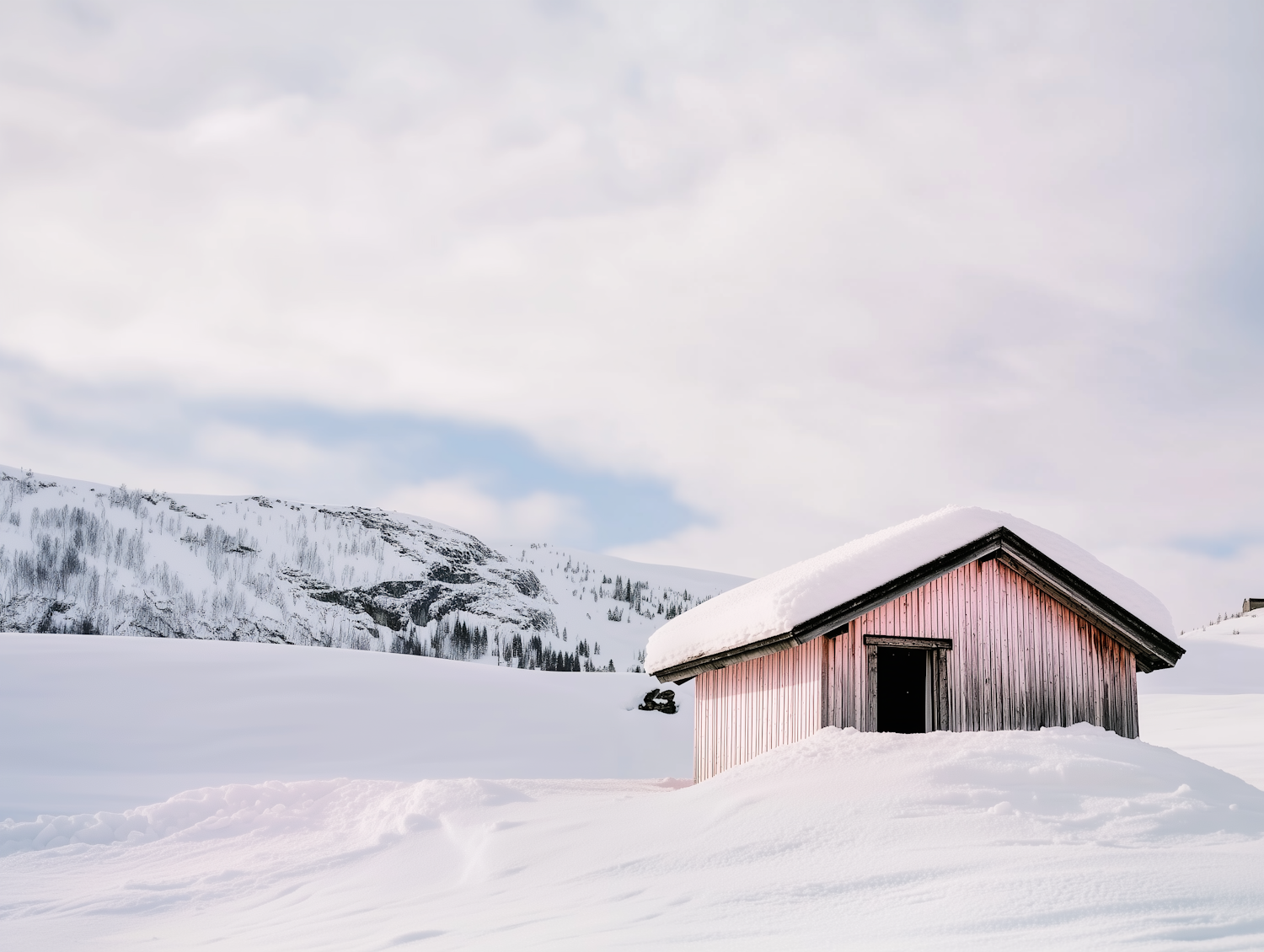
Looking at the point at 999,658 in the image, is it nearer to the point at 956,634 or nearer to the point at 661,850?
the point at 956,634

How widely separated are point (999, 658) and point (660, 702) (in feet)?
52.7

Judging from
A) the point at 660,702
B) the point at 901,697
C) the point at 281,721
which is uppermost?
the point at 901,697

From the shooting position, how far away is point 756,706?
519 inches

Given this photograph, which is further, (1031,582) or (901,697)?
(901,697)

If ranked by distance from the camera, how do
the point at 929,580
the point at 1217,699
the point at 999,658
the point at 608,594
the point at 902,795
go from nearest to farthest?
the point at 902,795
the point at 929,580
the point at 999,658
the point at 1217,699
the point at 608,594

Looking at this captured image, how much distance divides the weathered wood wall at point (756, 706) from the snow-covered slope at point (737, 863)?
76cm

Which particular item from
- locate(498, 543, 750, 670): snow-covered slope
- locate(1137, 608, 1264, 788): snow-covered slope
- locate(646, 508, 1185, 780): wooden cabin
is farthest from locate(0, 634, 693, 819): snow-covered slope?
locate(498, 543, 750, 670): snow-covered slope

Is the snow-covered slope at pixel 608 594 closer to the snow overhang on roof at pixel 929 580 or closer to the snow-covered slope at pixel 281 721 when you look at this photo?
the snow-covered slope at pixel 281 721

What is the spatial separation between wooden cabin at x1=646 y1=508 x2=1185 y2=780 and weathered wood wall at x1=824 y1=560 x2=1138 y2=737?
1 centimetres

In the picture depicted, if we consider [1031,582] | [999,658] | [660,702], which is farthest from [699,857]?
[660,702]

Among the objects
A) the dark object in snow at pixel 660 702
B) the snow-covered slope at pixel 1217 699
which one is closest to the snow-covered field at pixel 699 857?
the snow-covered slope at pixel 1217 699

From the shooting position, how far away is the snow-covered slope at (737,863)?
6102mm

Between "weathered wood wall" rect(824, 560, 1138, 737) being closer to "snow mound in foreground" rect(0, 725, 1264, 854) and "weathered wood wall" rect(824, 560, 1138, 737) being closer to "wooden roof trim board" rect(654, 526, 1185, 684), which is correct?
"wooden roof trim board" rect(654, 526, 1185, 684)

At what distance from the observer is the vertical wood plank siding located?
1195 cm
